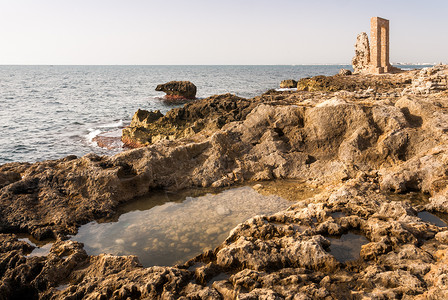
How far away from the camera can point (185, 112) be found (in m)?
19.2

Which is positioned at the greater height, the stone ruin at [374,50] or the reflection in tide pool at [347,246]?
the stone ruin at [374,50]

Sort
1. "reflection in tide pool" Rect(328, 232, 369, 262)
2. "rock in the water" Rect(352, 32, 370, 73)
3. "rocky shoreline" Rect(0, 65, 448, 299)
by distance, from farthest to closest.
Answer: "rock in the water" Rect(352, 32, 370, 73), "reflection in tide pool" Rect(328, 232, 369, 262), "rocky shoreline" Rect(0, 65, 448, 299)

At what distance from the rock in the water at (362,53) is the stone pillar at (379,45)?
203cm

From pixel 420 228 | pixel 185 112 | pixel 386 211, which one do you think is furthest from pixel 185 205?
pixel 185 112

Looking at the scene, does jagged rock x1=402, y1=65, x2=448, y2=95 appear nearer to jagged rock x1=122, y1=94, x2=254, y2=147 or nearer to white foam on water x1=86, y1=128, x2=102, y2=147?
jagged rock x1=122, y1=94, x2=254, y2=147

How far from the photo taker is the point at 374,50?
122 ft

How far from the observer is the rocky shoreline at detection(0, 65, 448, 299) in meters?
4.22

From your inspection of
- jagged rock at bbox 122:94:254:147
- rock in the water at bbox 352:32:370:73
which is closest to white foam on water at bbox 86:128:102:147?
jagged rock at bbox 122:94:254:147

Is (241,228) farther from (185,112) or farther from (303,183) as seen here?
(185,112)

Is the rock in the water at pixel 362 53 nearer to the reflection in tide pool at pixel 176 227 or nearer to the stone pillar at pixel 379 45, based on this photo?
the stone pillar at pixel 379 45

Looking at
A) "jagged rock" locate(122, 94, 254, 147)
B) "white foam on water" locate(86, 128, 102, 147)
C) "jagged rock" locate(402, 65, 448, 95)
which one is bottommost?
"white foam on water" locate(86, 128, 102, 147)

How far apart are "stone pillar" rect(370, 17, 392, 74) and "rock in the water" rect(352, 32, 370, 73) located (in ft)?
6.65

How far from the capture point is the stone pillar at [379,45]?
35.3 meters

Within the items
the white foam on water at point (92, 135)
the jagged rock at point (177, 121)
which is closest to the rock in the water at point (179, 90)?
the white foam on water at point (92, 135)
